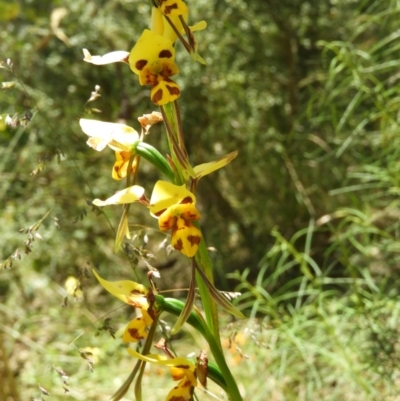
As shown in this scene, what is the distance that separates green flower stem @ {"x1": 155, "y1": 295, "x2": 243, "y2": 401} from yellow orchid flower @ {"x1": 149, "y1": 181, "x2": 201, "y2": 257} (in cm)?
6

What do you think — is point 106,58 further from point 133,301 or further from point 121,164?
point 133,301

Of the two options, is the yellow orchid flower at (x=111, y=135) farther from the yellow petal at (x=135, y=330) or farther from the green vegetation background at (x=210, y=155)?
the green vegetation background at (x=210, y=155)

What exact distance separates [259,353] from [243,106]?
81 centimetres

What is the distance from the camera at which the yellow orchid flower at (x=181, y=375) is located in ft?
1.86

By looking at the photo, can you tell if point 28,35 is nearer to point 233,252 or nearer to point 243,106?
point 243,106

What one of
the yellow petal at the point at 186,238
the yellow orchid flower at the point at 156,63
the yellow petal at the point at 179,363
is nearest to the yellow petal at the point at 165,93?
the yellow orchid flower at the point at 156,63

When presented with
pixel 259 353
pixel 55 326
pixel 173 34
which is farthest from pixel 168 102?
pixel 55 326

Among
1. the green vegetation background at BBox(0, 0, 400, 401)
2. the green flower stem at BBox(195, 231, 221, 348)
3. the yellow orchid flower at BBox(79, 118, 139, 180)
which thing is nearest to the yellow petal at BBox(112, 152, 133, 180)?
the yellow orchid flower at BBox(79, 118, 139, 180)

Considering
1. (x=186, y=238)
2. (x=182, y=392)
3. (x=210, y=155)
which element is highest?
(x=186, y=238)

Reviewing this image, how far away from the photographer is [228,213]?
2207 mm

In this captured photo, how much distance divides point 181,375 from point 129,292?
0.28ft

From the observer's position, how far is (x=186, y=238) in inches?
22.3

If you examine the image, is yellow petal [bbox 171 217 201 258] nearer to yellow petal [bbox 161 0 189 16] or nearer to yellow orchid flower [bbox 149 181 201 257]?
yellow orchid flower [bbox 149 181 201 257]

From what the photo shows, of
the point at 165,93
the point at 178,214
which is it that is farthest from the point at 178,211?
the point at 165,93
